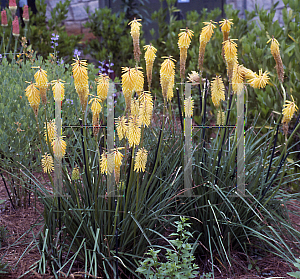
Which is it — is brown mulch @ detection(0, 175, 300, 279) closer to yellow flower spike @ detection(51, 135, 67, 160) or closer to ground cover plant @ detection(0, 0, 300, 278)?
ground cover plant @ detection(0, 0, 300, 278)

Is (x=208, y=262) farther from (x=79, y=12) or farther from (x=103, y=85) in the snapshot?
(x=79, y=12)

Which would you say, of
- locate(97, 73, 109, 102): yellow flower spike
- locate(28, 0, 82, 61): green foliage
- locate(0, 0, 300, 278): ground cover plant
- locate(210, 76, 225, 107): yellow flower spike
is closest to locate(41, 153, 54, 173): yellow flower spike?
locate(0, 0, 300, 278): ground cover plant

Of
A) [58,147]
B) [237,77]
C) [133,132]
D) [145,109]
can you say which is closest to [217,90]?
[237,77]

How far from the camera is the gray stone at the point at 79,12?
24.1 ft

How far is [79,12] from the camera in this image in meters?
7.37

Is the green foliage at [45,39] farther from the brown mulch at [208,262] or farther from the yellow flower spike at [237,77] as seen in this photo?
the yellow flower spike at [237,77]

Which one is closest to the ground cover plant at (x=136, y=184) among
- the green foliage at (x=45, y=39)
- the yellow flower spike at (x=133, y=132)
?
the yellow flower spike at (x=133, y=132)

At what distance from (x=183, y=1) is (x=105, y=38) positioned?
2.15m

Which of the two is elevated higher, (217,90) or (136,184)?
(217,90)

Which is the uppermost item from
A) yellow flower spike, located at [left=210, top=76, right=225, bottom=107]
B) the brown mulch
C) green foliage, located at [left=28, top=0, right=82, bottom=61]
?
green foliage, located at [left=28, top=0, right=82, bottom=61]

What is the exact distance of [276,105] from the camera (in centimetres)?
313

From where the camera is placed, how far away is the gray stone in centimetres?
735

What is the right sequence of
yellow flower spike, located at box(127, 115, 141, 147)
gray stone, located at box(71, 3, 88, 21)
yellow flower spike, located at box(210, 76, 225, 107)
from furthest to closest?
gray stone, located at box(71, 3, 88, 21) < yellow flower spike, located at box(210, 76, 225, 107) < yellow flower spike, located at box(127, 115, 141, 147)

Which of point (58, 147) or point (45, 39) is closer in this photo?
point (58, 147)
